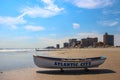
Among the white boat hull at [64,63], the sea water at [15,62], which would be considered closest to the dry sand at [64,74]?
the white boat hull at [64,63]

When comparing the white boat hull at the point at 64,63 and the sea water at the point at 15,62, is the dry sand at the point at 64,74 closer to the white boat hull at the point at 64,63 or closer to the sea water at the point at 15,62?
the white boat hull at the point at 64,63

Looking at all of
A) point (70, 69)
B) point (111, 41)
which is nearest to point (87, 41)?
point (111, 41)

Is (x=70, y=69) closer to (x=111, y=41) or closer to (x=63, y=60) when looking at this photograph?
(x=63, y=60)

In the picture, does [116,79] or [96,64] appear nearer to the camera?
[116,79]

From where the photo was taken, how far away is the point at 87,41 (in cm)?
15838

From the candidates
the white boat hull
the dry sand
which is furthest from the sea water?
the white boat hull

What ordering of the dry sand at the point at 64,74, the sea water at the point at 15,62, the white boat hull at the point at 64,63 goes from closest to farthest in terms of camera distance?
the dry sand at the point at 64,74
the white boat hull at the point at 64,63
the sea water at the point at 15,62

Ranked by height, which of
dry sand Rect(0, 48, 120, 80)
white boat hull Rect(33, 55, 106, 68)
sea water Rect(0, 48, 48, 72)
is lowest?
dry sand Rect(0, 48, 120, 80)

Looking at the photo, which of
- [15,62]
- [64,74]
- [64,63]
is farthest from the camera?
[15,62]

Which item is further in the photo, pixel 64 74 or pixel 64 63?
pixel 64 63

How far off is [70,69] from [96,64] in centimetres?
218

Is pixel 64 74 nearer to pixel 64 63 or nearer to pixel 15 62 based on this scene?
pixel 64 63

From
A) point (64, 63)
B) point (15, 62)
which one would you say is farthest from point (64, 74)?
point (15, 62)

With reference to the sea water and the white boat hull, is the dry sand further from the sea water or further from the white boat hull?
the sea water
